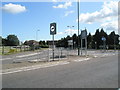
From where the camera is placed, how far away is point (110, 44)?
86.9 m

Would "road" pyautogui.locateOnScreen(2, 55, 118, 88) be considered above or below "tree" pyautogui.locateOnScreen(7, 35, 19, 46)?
below

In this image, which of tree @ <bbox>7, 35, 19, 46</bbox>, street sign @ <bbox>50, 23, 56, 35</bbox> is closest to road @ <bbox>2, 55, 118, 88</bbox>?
street sign @ <bbox>50, 23, 56, 35</bbox>

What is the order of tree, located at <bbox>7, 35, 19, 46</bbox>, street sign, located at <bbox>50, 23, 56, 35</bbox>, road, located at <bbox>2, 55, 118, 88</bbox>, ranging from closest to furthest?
road, located at <bbox>2, 55, 118, 88</bbox>, street sign, located at <bbox>50, 23, 56, 35</bbox>, tree, located at <bbox>7, 35, 19, 46</bbox>

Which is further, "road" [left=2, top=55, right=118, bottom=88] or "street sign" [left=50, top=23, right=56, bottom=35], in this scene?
"street sign" [left=50, top=23, right=56, bottom=35]

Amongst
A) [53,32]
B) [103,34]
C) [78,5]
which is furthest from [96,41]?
[53,32]

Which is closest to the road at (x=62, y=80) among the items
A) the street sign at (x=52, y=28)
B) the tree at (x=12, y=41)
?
the street sign at (x=52, y=28)

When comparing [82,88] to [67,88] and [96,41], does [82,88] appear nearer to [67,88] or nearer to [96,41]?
[67,88]

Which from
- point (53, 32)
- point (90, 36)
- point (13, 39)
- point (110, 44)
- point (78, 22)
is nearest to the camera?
point (53, 32)

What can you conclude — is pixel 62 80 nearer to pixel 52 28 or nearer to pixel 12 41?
pixel 52 28

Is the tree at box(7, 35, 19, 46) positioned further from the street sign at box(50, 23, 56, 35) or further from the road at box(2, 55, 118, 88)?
the road at box(2, 55, 118, 88)

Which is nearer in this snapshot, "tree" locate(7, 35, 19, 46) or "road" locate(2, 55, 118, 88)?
"road" locate(2, 55, 118, 88)

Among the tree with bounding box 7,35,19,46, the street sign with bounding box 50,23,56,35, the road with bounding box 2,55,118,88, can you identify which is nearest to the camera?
the road with bounding box 2,55,118,88

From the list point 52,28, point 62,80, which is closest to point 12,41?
point 52,28

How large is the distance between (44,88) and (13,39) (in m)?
150
